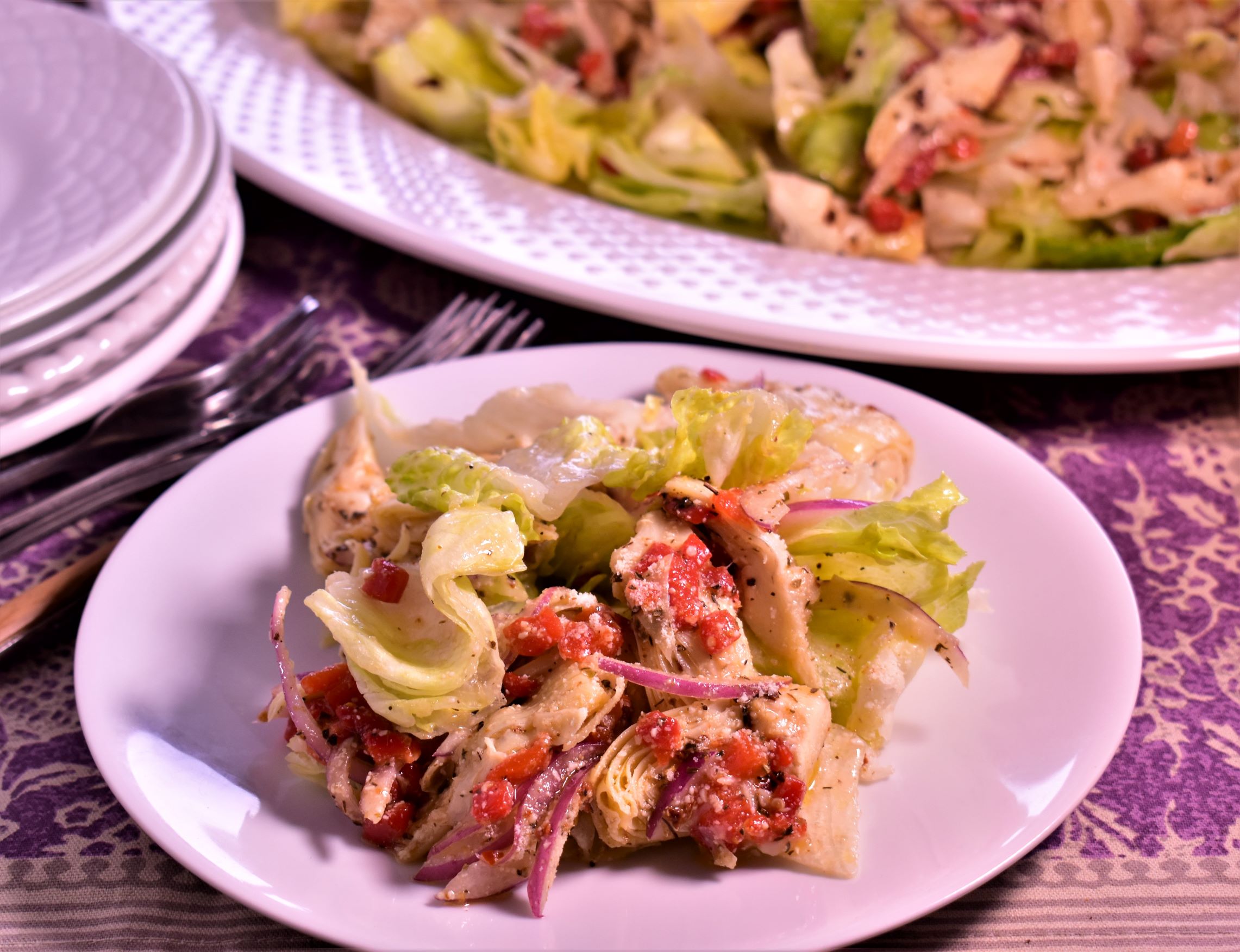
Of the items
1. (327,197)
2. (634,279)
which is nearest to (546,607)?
(634,279)

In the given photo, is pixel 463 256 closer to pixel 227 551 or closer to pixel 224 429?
pixel 224 429

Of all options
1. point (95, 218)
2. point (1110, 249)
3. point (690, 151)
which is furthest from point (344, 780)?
point (1110, 249)

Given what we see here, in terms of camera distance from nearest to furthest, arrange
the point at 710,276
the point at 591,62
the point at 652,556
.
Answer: the point at 652,556 < the point at 710,276 < the point at 591,62

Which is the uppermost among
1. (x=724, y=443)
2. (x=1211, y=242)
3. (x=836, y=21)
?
(x=724, y=443)

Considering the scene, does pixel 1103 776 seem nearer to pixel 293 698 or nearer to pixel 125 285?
pixel 293 698

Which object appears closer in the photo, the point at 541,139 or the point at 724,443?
the point at 724,443

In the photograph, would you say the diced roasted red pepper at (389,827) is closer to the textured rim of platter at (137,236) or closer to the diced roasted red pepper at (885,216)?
the textured rim of platter at (137,236)

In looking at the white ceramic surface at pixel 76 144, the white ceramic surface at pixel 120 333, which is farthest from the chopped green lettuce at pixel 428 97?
the white ceramic surface at pixel 120 333

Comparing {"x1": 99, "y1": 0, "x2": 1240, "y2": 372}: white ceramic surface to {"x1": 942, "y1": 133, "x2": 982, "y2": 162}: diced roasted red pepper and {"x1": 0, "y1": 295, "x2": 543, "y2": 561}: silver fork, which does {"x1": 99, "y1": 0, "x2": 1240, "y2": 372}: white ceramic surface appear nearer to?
{"x1": 0, "y1": 295, "x2": 543, "y2": 561}: silver fork
